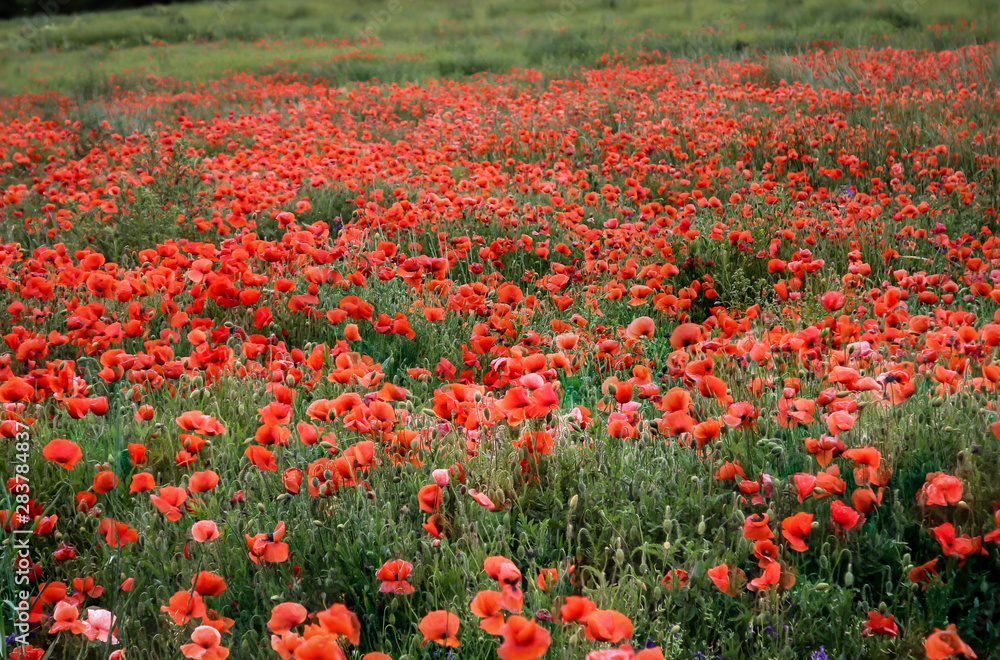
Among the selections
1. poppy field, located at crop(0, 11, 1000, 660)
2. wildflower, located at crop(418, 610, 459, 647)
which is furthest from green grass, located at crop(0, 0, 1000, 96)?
wildflower, located at crop(418, 610, 459, 647)

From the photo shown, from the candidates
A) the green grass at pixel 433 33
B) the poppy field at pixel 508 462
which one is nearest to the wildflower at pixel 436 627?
the poppy field at pixel 508 462

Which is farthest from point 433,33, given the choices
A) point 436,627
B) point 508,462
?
point 436,627

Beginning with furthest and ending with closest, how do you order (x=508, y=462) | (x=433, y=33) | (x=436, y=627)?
(x=433, y=33), (x=508, y=462), (x=436, y=627)

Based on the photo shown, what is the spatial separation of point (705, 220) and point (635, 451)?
3.13 meters

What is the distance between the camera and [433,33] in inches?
922

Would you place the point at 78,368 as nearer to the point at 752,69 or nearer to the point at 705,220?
the point at 705,220

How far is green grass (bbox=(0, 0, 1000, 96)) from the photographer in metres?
14.4

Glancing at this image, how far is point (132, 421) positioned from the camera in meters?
2.53

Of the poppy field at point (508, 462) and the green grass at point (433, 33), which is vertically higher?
the green grass at point (433, 33)

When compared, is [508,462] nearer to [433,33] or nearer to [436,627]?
[436,627]

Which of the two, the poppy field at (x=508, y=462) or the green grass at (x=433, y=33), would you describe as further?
the green grass at (x=433, y=33)

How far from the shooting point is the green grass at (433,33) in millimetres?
14414

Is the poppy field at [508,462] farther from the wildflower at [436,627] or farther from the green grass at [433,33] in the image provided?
the green grass at [433,33]

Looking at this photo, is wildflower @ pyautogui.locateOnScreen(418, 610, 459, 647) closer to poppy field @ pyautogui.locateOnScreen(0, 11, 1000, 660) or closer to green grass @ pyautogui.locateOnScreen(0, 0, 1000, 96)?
poppy field @ pyautogui.locateOnScreen(0, 11, 1000, 660)
